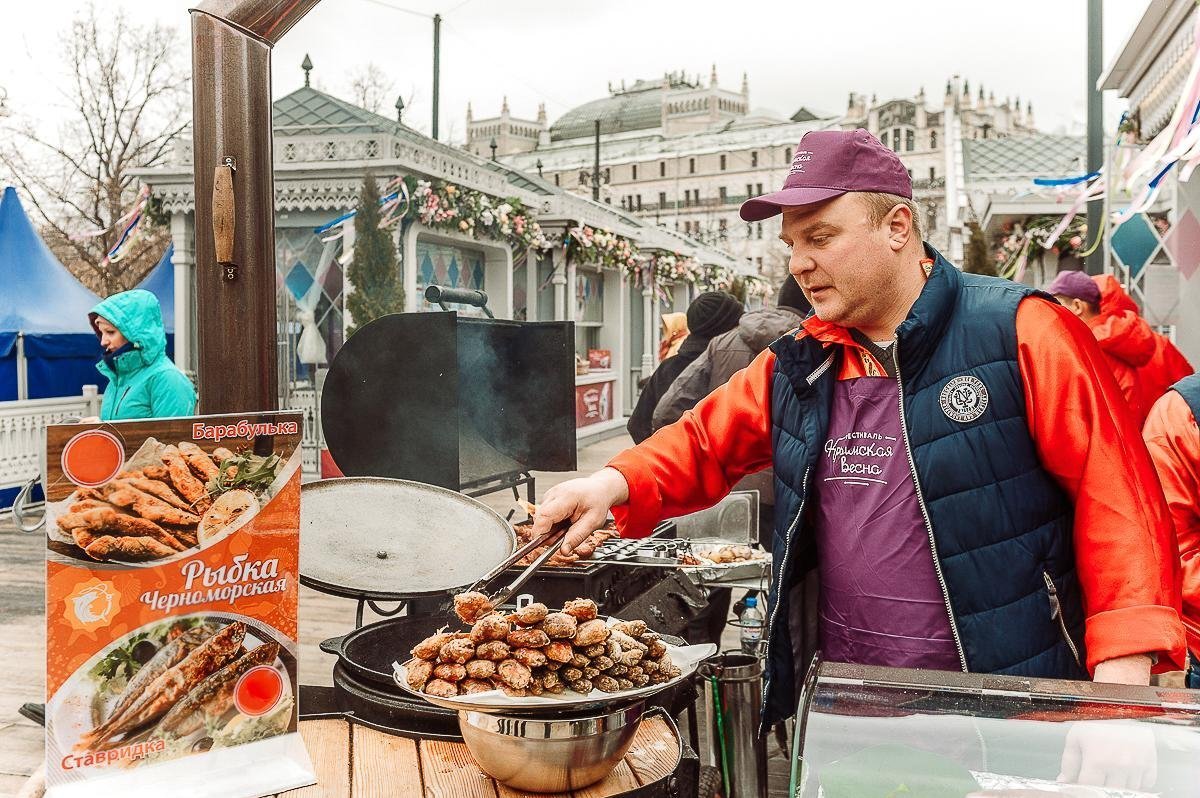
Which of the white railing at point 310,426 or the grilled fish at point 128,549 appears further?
the white railing at point 310,426

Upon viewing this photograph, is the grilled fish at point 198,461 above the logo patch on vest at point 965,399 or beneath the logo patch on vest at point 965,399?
beneath

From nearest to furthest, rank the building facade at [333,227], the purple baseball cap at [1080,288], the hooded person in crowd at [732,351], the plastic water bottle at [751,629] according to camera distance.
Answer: the plastic water bottle at [751,629] < the hooded person in crowd at [732,351] < the purple baseball cap at [1080,288] < the building facade at [333,227]

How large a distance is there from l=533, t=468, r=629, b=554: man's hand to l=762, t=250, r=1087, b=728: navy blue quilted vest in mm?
658

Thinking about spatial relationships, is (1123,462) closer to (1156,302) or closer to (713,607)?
(713,607)

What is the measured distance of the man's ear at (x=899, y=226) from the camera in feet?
7.14

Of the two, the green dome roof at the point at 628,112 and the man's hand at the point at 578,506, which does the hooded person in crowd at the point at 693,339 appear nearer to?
the man's hand at the point at 578,506

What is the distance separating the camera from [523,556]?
2.10 meters

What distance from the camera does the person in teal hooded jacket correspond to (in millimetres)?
5445

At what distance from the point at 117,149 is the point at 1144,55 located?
19299mm

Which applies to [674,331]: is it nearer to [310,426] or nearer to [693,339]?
[693,339]

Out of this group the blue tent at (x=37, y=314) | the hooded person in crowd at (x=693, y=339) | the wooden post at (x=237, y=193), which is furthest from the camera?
the blue tent at (x=37, y=314)

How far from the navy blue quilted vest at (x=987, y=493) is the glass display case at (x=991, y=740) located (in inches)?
23.9

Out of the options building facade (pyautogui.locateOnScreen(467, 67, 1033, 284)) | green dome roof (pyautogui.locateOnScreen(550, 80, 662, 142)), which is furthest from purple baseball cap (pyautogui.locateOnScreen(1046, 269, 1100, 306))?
green dome roof (pyautogui.locateOnScreen(550, 80, 662, 142))

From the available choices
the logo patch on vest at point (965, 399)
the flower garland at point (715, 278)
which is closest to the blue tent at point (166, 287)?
the logo patch on vest at point (965, 399)
